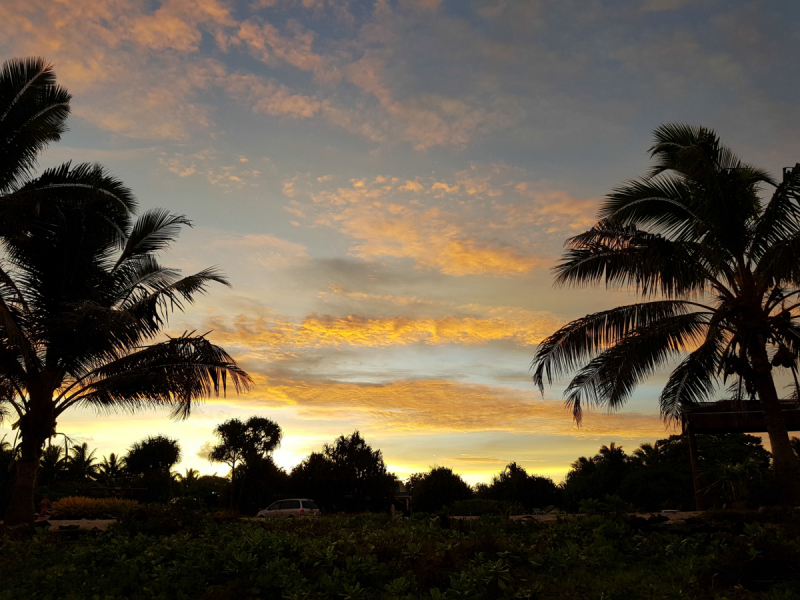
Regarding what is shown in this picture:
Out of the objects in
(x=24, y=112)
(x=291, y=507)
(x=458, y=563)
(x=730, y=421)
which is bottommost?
(x=291, y=507)

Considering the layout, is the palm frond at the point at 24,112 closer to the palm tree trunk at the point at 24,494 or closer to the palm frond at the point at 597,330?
the palm tree trunk at the point at 24,494

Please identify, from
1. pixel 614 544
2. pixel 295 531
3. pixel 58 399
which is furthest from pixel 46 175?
pixel 614 544

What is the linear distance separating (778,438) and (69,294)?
16.1 m

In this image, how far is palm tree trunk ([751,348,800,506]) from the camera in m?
11.0

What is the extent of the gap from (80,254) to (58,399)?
364 centimetres

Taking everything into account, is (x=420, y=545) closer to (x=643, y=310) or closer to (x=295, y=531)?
(x=295, y=531)

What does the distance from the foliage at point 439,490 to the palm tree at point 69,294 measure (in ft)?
Result: 49.0

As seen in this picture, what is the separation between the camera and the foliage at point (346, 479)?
3372 cm

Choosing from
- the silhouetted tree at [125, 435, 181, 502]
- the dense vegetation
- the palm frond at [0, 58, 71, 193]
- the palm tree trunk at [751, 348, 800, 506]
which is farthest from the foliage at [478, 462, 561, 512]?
the silhouetted tree at [125, 435, 181, 502]

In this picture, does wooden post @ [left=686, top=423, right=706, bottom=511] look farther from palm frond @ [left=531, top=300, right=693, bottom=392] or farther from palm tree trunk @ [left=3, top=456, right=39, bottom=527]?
palm tree trunk @ [left=3, top=456, right=39, bottom=527]

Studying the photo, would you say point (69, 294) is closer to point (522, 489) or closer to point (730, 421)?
point (730, 421)

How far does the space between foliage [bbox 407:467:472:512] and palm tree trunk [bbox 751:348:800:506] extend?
16868 millimetres

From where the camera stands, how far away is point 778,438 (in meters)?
11.3

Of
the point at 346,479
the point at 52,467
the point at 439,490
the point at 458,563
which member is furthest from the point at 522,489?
the point at 52,467
